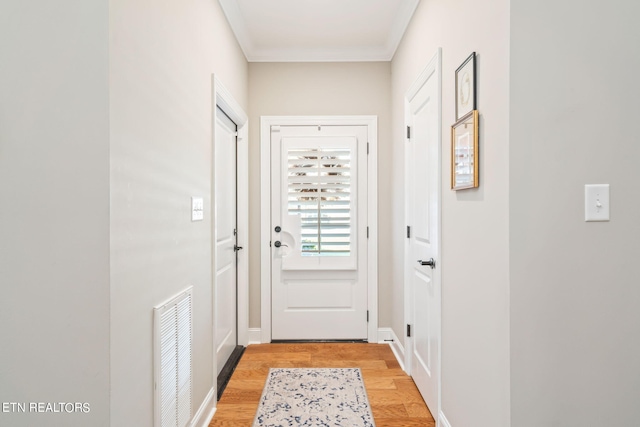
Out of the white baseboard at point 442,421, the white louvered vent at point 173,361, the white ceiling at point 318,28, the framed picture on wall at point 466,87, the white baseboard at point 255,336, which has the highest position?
the white ceiling at point 318,28

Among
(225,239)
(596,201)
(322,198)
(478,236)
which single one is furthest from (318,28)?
(596,201)

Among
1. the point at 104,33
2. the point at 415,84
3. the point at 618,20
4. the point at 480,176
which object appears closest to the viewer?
the point at 104,33

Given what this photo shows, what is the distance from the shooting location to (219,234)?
2.74m

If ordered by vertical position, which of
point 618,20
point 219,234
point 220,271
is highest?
point 618,20

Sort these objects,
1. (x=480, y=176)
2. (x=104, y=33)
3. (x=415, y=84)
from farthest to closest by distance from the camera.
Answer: (x=415, y=84)
(x=480, y=176)
(x=104, y=33)

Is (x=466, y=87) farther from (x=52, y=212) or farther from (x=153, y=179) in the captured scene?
(x=52, y=212)

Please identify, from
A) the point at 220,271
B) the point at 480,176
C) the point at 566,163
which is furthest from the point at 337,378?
the point at 566,163

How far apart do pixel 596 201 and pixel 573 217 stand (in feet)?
0.30

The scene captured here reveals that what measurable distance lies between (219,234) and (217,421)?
1228 millimetres

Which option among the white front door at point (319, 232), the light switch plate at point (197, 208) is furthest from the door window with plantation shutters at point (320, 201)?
the light switch plate at point (197, 208)

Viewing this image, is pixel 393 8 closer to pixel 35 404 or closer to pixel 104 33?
pixel 104 33

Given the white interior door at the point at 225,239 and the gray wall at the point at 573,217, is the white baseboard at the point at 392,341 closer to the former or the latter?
the white interior door at the point at 225,239

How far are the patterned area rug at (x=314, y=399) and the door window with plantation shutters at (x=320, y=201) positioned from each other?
0.99 m

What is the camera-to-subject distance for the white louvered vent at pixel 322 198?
3.40 meters
